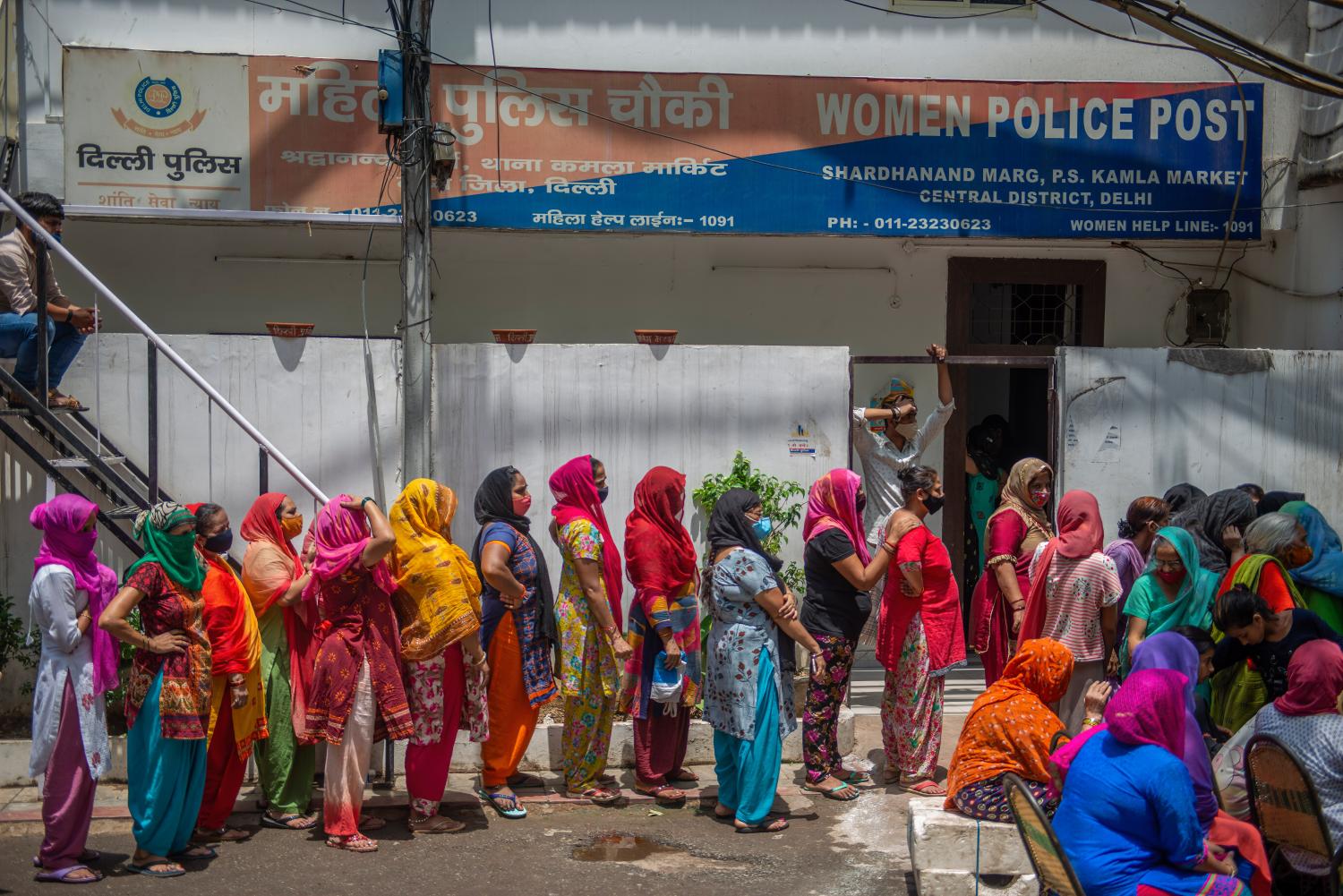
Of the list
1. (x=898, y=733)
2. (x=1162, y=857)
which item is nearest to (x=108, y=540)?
(x=898, y=733)

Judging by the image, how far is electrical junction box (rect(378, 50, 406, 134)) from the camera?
709cm

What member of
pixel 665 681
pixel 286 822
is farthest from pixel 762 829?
pixel 286 822

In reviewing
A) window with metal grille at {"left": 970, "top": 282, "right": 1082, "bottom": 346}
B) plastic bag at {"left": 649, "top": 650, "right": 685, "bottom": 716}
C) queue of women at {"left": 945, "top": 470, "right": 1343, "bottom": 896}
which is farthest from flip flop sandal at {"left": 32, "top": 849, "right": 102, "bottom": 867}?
window with metal grille at {"left": 970, "top": 282, "right": 1082, "bottom": 346}

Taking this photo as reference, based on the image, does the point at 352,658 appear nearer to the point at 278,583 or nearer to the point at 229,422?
the point at 278,583

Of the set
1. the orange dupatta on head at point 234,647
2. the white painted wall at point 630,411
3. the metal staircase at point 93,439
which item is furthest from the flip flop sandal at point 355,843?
the white painted wall at point 630,411

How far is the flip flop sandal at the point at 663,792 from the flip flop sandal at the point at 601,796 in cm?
12

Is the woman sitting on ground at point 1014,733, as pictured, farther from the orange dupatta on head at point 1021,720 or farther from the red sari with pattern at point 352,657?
the red sari with pattern at point 352,657

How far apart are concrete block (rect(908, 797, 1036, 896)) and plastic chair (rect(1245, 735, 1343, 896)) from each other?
0.90 m

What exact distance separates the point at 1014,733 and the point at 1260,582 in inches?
61.3

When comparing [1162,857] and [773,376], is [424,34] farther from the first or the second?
[1162,857]

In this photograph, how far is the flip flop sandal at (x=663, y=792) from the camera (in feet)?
20.5

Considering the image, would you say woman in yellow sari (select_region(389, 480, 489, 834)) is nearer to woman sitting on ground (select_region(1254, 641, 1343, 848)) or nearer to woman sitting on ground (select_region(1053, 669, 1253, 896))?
woman sitting on ground (select_region(1053, 669, 1253, 896))

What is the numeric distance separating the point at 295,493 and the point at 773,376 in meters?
2.87

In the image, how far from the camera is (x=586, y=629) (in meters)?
6.14
